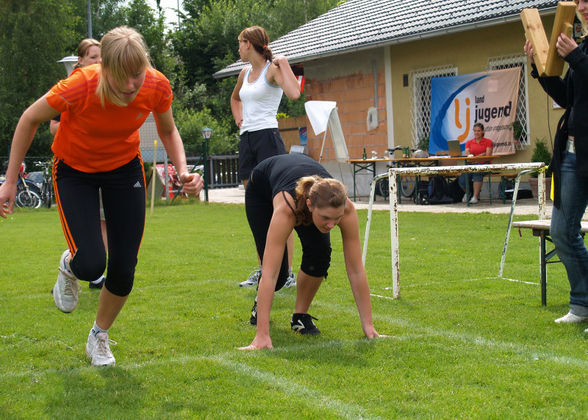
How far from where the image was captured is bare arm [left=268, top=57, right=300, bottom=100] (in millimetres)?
6727

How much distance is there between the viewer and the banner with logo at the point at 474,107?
16828 mm

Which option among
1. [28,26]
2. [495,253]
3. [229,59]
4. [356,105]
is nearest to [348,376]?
[495,253]

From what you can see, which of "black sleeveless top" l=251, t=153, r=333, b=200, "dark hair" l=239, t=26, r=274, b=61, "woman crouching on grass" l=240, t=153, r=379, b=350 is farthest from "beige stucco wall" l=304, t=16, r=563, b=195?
"woman crouching on grass" l=240, t=153, r=379, b=350

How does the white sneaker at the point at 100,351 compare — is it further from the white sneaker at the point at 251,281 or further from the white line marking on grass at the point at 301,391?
the white sneaker at the point at 251,281

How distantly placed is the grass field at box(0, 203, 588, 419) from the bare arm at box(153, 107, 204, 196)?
1.06 meters

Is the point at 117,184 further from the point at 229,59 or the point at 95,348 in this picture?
the point at 229,59

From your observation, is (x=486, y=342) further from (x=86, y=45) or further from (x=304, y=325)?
(x=86, y=45)

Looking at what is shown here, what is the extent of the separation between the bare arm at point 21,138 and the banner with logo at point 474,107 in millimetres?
13905

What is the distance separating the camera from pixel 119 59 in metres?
3.97

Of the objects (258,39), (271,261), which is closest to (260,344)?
(271,261)

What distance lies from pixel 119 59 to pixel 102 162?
804 millimetres

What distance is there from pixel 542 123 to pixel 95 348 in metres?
13.6

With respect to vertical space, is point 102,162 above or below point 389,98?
below

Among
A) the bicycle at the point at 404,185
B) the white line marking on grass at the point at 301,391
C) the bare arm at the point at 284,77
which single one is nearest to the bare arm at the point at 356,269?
the white line marking on grass at the point at 301,391
